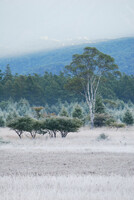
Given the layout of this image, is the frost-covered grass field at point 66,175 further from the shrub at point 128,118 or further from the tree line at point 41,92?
the tree line at point 41,92

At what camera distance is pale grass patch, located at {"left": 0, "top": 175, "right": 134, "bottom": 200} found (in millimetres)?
5961

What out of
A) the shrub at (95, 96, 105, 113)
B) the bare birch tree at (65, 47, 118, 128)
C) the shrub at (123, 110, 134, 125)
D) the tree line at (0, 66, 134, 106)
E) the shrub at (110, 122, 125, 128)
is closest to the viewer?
the shrub at (110, 122, 125, 128)

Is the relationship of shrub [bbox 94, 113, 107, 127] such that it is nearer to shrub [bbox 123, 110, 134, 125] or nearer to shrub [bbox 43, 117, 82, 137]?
shrub [bbox 123, 110, 134, 125]

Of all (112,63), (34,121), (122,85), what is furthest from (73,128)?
(122,85)

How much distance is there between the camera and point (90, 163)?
10.5m

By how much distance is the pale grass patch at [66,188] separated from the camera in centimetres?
596

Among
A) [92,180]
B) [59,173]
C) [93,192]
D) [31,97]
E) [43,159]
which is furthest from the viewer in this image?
[31,97]

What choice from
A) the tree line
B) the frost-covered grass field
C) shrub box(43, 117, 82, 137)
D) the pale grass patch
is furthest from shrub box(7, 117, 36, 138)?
the tree line

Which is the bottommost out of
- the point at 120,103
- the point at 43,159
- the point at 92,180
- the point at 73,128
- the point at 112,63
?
the point at 120,103

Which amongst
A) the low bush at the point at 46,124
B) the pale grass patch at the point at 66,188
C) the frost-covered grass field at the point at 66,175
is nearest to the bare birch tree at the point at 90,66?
the low bush at the point at 46,124

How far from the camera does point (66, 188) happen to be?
6812 millimetres

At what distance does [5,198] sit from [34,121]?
1625 cm

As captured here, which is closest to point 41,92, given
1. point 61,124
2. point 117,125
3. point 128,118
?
point 128,118

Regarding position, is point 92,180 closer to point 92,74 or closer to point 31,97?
point 92,74
